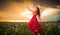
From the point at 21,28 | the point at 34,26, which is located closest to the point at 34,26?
the point at 34,26

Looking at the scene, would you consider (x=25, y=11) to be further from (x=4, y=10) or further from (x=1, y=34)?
(x=1, y=34)

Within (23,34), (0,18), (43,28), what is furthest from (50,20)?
(0,18)

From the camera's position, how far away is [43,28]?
6.57 feet

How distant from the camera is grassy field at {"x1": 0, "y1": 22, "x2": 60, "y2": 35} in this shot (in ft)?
6.55

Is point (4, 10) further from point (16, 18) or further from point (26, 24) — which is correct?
point (26, 24)

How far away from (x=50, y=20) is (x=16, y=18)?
18.2 inches

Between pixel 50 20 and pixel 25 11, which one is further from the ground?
pixel 25 11

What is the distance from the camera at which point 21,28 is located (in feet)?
6.61

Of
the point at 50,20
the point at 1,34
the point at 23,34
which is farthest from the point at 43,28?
the point at 1,34

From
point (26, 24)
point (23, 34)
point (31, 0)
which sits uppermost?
point (31, 0)

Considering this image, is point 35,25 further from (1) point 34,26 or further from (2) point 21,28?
(2) point 21,28

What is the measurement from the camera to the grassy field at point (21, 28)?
1996 mm

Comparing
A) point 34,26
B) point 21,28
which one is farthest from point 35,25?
point 21,28

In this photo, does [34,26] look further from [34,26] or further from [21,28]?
[21,28]
